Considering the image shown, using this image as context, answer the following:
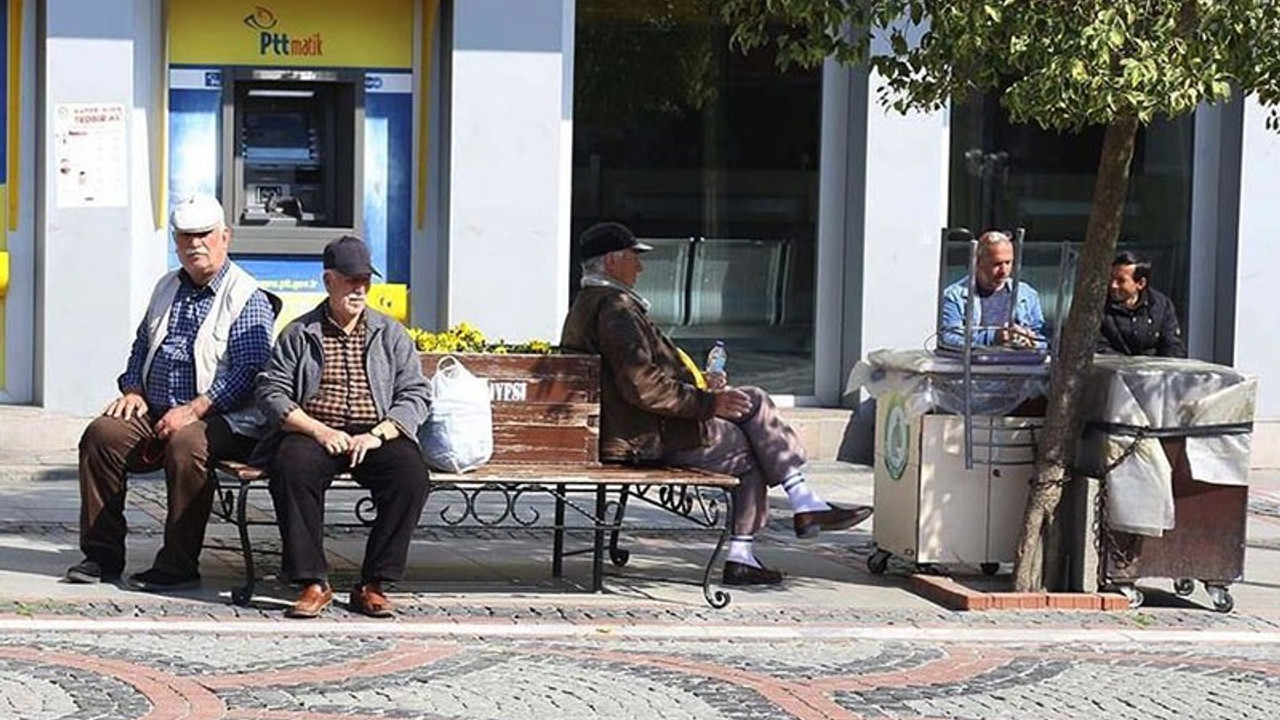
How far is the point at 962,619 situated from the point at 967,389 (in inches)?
36.6

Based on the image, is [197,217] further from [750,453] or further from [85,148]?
[85,148]

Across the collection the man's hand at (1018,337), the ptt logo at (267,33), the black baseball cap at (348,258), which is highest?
the ptt logo at (267,33)

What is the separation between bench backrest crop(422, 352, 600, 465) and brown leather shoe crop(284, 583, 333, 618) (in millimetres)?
911

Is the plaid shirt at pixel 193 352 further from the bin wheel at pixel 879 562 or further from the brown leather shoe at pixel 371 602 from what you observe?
the bin wheel at pixel 879 562

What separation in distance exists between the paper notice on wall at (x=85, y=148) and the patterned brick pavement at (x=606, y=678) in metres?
4.95

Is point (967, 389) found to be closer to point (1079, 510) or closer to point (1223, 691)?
point (1079, 510)

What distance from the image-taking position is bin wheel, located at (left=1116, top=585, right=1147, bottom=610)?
351 inches

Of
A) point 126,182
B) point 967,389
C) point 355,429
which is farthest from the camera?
point 126,182

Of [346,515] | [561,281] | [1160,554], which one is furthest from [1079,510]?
[561,281]

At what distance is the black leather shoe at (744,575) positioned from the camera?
914cm

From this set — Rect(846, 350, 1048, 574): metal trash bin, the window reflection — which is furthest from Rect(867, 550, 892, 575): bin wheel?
the window reflection

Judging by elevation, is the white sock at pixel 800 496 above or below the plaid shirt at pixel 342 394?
below

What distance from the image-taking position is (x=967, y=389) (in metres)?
9.02

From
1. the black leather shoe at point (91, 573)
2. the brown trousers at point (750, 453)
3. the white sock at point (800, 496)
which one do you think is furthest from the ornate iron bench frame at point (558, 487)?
the black leather shoe at point (91, 573)
